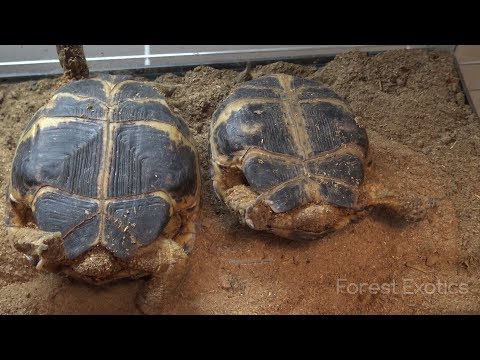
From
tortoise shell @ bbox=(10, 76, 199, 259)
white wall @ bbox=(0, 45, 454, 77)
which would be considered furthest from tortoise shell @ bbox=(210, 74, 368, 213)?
white wall @ bbox=(0, 45, 454, 77)

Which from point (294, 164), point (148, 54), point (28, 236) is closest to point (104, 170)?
point (28, 236)

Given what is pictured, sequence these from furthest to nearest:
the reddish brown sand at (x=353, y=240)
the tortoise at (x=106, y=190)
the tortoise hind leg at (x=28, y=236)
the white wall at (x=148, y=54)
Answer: the white wall at (x=148, y=54) < the reddish brown sand at (x=353, y=240) < the tortoise at (x=106, y=190) < the tortoise hind leg at (x=28, y=236)

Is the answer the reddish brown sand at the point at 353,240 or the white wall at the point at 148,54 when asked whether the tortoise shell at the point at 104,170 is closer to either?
the reddish brown sand at the point at 353,240

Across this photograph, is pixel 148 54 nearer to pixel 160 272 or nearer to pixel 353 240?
pixel 160 272

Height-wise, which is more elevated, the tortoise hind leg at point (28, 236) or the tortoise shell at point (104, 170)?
the tortoise shell at point (104, 170)

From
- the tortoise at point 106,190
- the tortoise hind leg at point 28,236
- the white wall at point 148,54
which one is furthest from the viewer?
the white wall at point 148,54

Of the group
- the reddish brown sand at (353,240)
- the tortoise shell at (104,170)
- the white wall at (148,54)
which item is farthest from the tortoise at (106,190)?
the white wall at (148,54)

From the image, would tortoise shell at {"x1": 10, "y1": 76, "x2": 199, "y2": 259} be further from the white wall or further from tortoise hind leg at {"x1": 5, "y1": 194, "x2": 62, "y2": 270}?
the white wall
